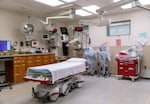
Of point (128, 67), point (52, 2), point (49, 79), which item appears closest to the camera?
point (49, 79)

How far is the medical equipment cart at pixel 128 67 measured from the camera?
5.92 meters

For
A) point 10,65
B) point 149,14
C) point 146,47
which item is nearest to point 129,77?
point 146,47

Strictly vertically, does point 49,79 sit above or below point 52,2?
below

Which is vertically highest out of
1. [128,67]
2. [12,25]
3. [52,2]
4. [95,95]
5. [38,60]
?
[52,2]

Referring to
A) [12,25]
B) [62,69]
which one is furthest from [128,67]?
[12,25]

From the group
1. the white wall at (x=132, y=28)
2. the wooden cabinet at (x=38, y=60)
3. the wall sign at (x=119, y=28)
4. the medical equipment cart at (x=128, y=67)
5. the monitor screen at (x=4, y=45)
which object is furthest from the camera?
the wall sign at (x=119, y=28)

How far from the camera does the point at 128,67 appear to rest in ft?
19.9

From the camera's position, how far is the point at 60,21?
340 inches

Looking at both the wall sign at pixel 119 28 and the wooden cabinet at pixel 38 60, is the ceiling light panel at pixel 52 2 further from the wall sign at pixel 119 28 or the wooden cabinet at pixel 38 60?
the wall sign at pixel 119 28

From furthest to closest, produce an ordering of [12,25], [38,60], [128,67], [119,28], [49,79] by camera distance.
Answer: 1. [119,28]
2. [38,60]
3. [12,25]
4. [128,67]
5. [49,79]

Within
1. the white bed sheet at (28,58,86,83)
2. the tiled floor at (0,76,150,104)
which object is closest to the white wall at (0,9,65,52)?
the tiled floor at (0,76,150,104)

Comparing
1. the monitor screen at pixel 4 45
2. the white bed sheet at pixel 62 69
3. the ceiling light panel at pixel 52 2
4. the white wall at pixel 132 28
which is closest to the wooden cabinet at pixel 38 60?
the monitor screen at pixel 4 45

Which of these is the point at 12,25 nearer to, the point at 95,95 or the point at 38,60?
the point at 38,60

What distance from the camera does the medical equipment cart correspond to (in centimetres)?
592
